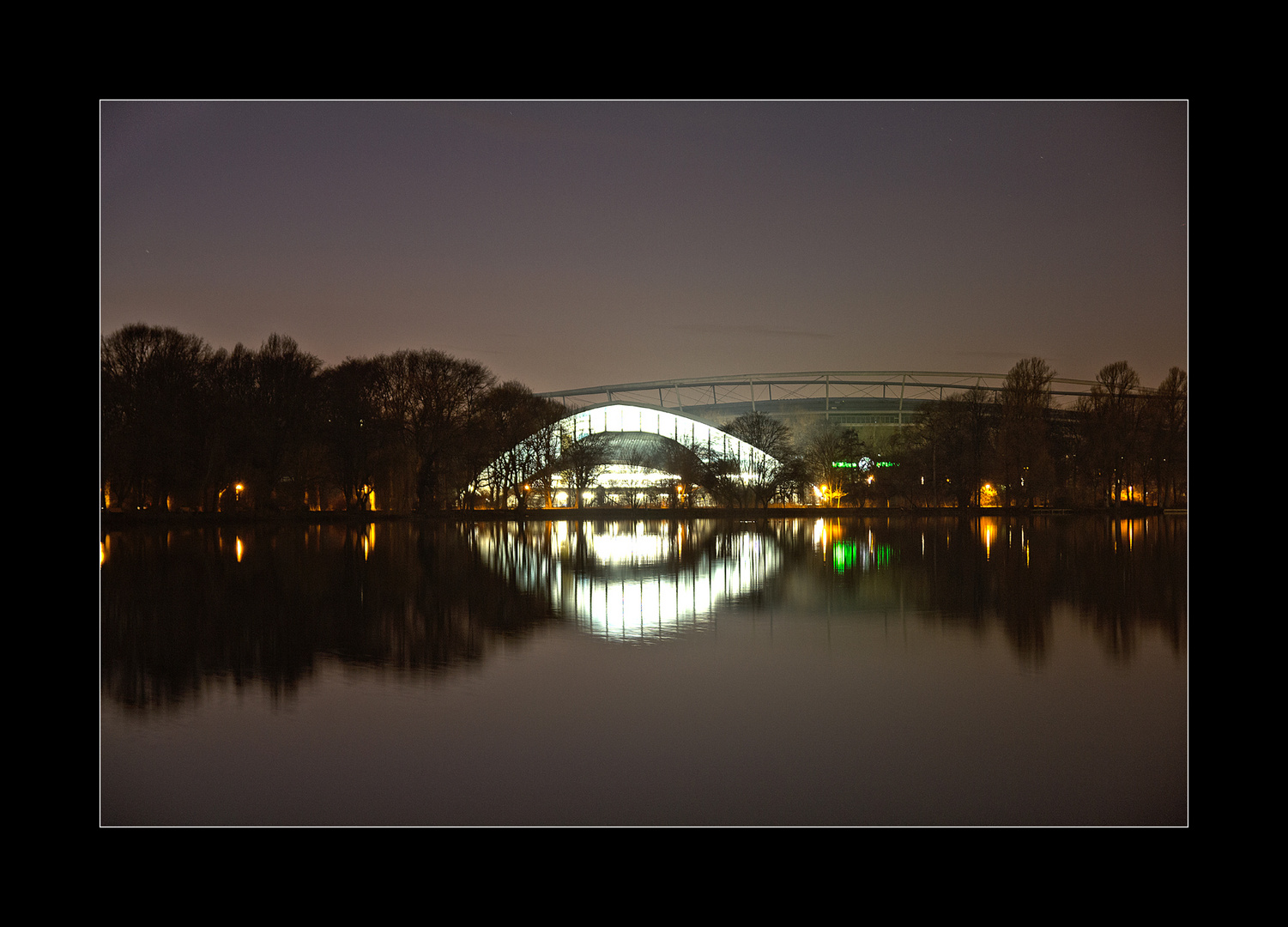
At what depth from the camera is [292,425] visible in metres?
48.2

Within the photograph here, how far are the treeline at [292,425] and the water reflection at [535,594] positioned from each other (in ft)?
34.3

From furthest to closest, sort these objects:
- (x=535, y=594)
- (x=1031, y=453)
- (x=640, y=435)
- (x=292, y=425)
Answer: (x=640, y=435)
(x=1031, y=453)
(x=292, y=425)
(x=535, y=594)

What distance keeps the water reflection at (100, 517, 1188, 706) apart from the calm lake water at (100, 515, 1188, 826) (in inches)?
3.6

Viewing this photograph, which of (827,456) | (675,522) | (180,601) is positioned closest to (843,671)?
(180,601)

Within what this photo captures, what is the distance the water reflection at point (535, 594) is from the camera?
11.0 meters

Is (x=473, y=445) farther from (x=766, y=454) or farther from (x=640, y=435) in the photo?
(x=640, y=435)

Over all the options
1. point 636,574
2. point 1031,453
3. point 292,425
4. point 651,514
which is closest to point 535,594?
point 636,574

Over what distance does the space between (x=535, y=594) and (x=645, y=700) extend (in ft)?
24.6

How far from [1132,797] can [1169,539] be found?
2670 cm

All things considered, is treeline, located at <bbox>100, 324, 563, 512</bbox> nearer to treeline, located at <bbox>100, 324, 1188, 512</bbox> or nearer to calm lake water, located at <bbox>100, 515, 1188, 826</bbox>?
treeline, located at <bbox>100, 324, 1188, 512</bbox>

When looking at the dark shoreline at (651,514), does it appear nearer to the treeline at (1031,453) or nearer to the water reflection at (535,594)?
the treeline at (1031,453)

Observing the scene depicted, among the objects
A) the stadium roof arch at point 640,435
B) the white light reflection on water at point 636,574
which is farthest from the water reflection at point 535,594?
the stadium roof arch at point 640,435

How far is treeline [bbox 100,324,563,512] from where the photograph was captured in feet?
129

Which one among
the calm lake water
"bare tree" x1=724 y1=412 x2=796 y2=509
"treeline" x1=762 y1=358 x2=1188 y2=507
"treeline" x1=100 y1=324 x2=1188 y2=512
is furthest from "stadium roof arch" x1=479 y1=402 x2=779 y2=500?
the calm lake water
